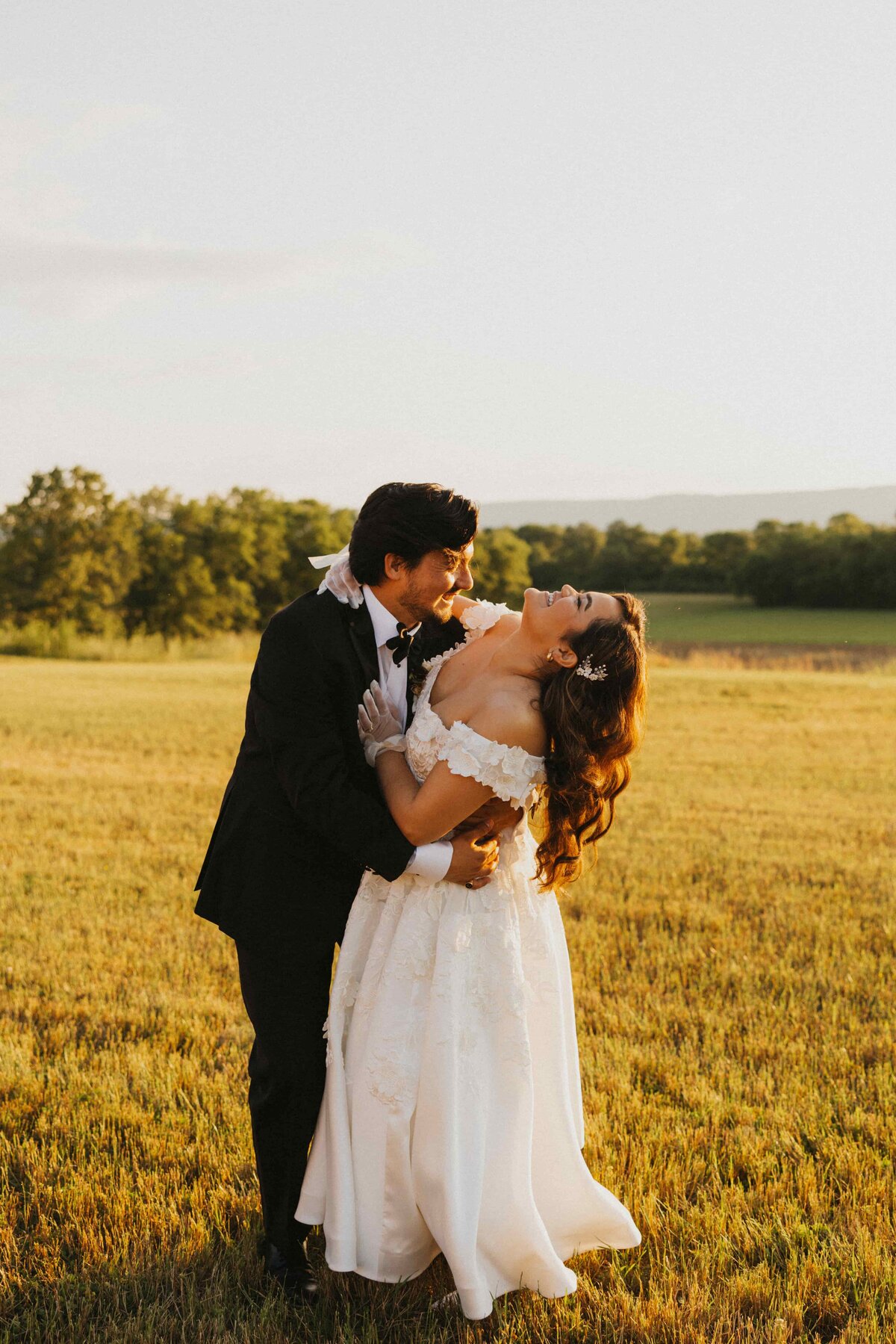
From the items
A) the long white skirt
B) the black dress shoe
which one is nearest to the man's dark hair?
the long white skirt

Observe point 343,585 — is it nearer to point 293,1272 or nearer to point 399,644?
point 399,644

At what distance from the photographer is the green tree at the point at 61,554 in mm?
56906

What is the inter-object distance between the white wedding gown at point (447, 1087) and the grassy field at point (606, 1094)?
224 millimetres

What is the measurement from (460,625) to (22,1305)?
2.90 m

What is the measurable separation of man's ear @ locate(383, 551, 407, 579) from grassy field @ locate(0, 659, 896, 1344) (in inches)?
99.2

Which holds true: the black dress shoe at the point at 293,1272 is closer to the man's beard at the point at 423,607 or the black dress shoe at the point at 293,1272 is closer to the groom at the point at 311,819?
the groom at the point at 311,819

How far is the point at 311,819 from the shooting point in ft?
11.7

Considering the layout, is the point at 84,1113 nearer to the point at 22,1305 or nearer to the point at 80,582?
the point at 22,1305

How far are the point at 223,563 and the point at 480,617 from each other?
64638 millimetres

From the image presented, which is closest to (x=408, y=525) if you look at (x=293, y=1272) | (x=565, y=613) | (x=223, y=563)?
(x=565, y=613)

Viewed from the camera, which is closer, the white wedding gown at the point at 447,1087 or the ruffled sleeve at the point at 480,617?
→ the white wedding gown at the point at 447,1087

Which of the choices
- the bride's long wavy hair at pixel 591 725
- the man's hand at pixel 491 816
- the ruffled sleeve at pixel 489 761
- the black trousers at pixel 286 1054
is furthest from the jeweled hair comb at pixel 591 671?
the black trousers at pixel 286 1054

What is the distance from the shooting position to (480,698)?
3.68 meters

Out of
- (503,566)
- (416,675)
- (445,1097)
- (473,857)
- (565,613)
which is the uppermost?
(503,566)
